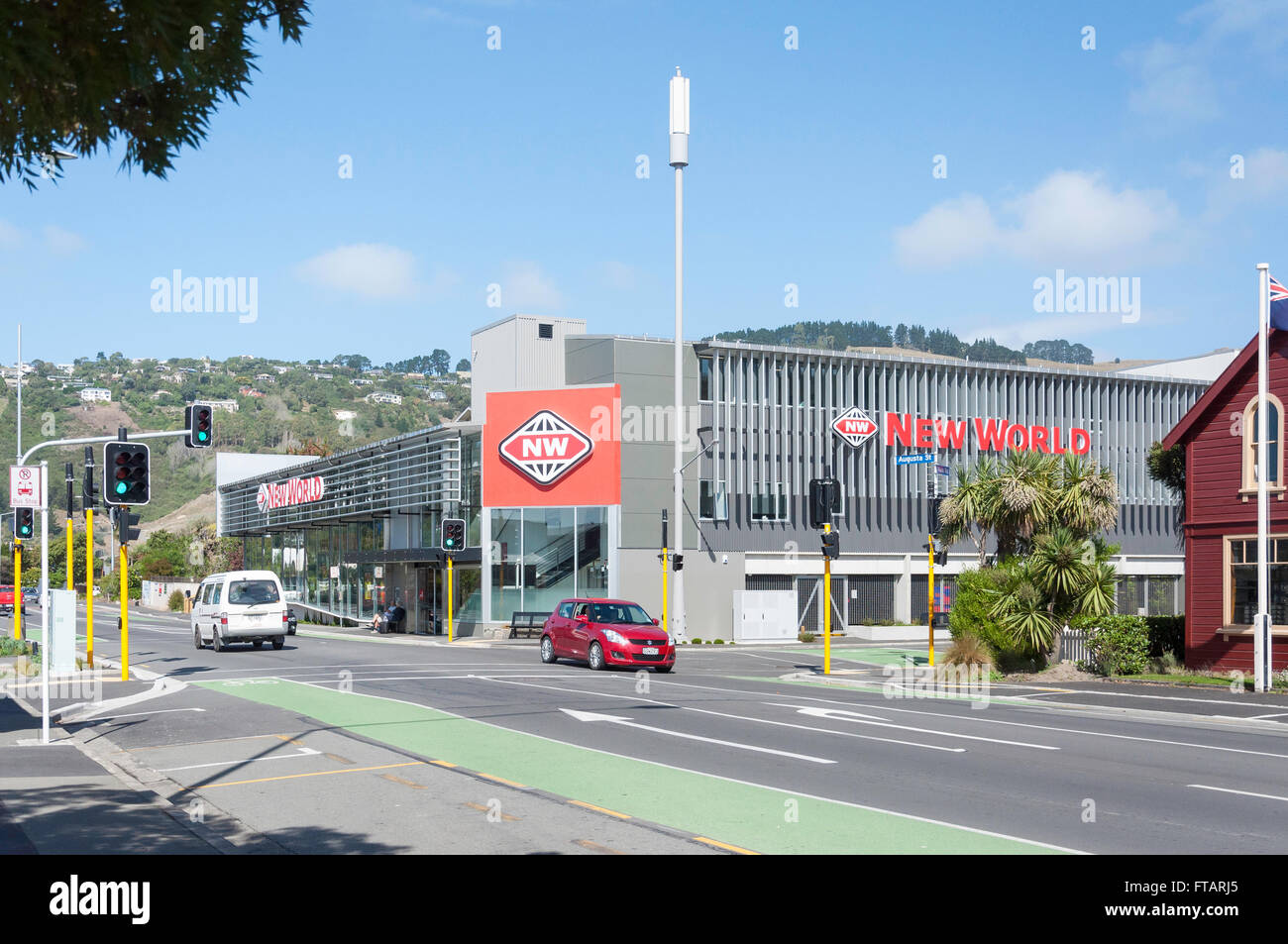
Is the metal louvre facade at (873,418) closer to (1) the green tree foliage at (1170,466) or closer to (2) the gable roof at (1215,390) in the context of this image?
(1) the green tree foliage at (1170,466)

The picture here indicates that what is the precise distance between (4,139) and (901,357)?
47.8 m

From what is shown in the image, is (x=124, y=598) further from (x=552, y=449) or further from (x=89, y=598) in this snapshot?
(x=552, y=449)

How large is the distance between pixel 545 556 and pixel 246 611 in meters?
14.0

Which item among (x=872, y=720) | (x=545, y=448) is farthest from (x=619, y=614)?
(x=545, y=448)

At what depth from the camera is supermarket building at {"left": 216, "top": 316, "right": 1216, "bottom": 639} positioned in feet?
149

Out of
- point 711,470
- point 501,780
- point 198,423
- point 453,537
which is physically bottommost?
point 501,780

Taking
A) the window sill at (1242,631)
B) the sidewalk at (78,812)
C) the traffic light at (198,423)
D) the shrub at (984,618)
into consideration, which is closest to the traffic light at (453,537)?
the traffic light at (198,423)

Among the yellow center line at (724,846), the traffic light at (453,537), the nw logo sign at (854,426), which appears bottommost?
the yellow center line at (724,846)

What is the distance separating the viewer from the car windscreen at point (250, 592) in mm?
34062

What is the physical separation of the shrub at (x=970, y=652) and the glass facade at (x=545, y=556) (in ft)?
61.1

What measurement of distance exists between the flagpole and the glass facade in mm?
25109

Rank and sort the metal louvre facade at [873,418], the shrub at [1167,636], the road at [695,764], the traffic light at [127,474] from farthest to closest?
the metal louvre facade at [873,418]
the shrub at [1167,636]
the traffic light at [127,474]
the road at [695,764]

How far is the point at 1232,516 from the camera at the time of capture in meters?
26.0

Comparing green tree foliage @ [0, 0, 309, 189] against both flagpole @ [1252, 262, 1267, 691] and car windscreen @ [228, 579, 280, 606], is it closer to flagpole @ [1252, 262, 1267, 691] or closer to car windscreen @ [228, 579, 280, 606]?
flagpole @ [1252, 262, 1267, 691]
